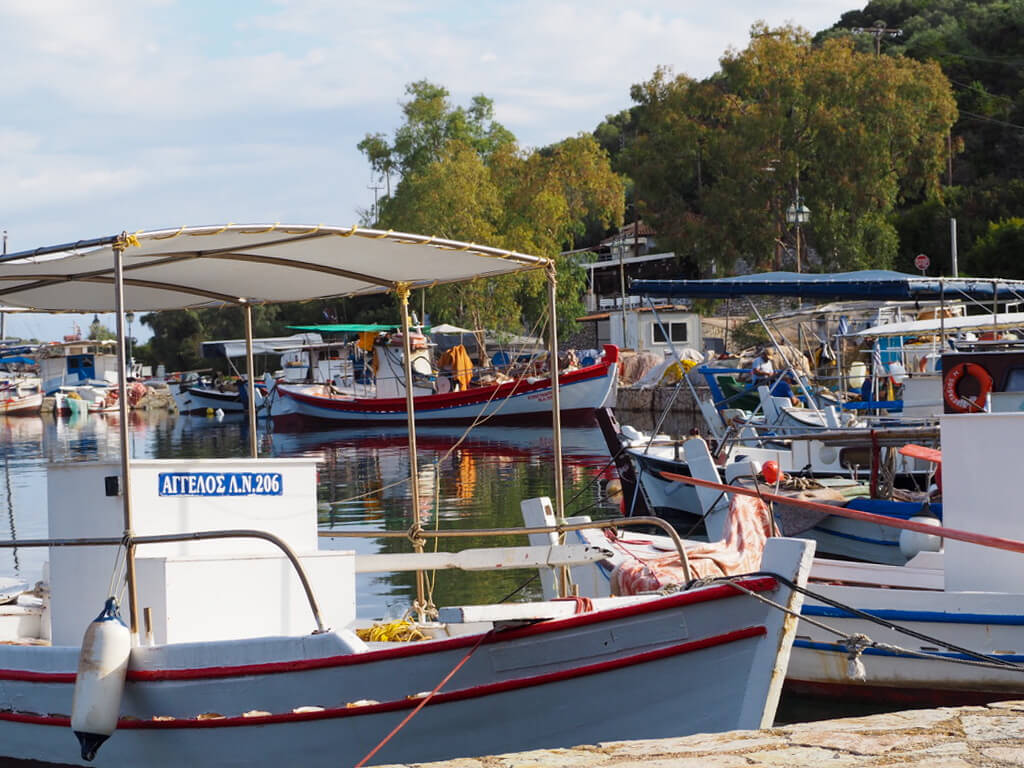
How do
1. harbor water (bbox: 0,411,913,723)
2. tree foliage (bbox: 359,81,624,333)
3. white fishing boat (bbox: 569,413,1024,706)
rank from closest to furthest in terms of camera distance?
white fishing boat (bbox: 569,413,1024,706)
harbor water (bbox: 0,411,913,723)
tree foliage (bbox: 359,81,624,333)

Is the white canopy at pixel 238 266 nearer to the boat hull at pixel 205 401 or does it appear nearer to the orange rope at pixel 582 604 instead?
the orange rope at pixel 582 604

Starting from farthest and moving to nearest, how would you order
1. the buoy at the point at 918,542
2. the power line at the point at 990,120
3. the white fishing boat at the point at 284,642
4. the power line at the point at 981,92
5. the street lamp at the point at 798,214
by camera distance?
the power line at the point at 981,92
the power line at the point at 990,120
the street lamp at the point at 798,214
the buoy at the point at 918,542
the white fishing boat at the point at 284,642

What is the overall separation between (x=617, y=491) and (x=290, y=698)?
51.3 ft

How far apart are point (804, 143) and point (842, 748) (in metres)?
44.6

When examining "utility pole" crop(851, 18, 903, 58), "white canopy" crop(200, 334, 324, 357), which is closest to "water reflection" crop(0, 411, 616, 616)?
"white canopy" crop(200, 334, 324, 357)

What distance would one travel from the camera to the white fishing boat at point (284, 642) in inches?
224

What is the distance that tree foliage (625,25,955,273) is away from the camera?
45406mm

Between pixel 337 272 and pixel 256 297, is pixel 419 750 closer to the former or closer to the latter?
pixel 337 272

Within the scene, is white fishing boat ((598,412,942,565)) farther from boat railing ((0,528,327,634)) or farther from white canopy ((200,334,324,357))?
white canopy ((200,334,324,357))

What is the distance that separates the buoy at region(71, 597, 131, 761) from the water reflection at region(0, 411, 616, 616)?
1030 mm

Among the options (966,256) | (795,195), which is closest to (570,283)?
(795,195)

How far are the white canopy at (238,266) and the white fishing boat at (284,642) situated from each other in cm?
3

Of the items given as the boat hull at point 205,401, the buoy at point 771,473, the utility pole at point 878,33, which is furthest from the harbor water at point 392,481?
the utility pole at point 878,33

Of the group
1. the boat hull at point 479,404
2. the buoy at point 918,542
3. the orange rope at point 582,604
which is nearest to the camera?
the orange rope at point 582,604
